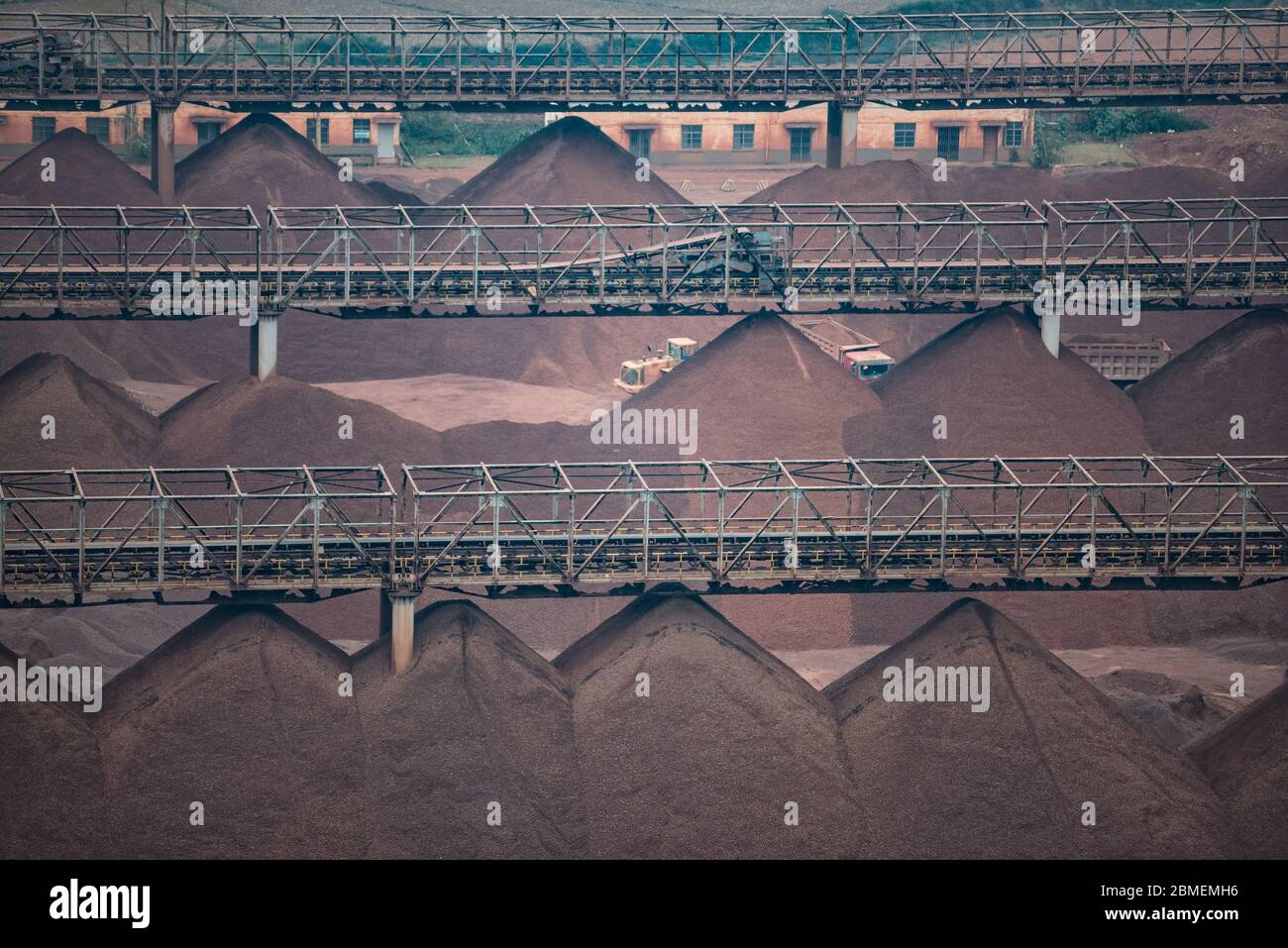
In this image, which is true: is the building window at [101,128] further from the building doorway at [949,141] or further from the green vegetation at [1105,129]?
the green vegetation at [1105,129]

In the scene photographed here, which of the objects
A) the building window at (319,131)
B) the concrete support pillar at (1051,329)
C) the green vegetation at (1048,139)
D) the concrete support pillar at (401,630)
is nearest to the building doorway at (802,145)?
the green vegetation at (1048,139)

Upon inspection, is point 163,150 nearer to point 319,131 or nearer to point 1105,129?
point 319,131

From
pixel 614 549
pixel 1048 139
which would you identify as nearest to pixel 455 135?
pixel 1048 139

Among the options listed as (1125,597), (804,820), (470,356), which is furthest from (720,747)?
(470,356)

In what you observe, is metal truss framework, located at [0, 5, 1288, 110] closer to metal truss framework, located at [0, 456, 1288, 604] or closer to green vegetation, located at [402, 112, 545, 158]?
green vegetation, located at [402, 112, 545, 158]

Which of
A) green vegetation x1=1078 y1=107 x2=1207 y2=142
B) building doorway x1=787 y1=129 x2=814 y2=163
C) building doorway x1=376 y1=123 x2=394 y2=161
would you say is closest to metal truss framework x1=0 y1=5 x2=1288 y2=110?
building doorway x1=376 y1=123 x2=394 y2=161
